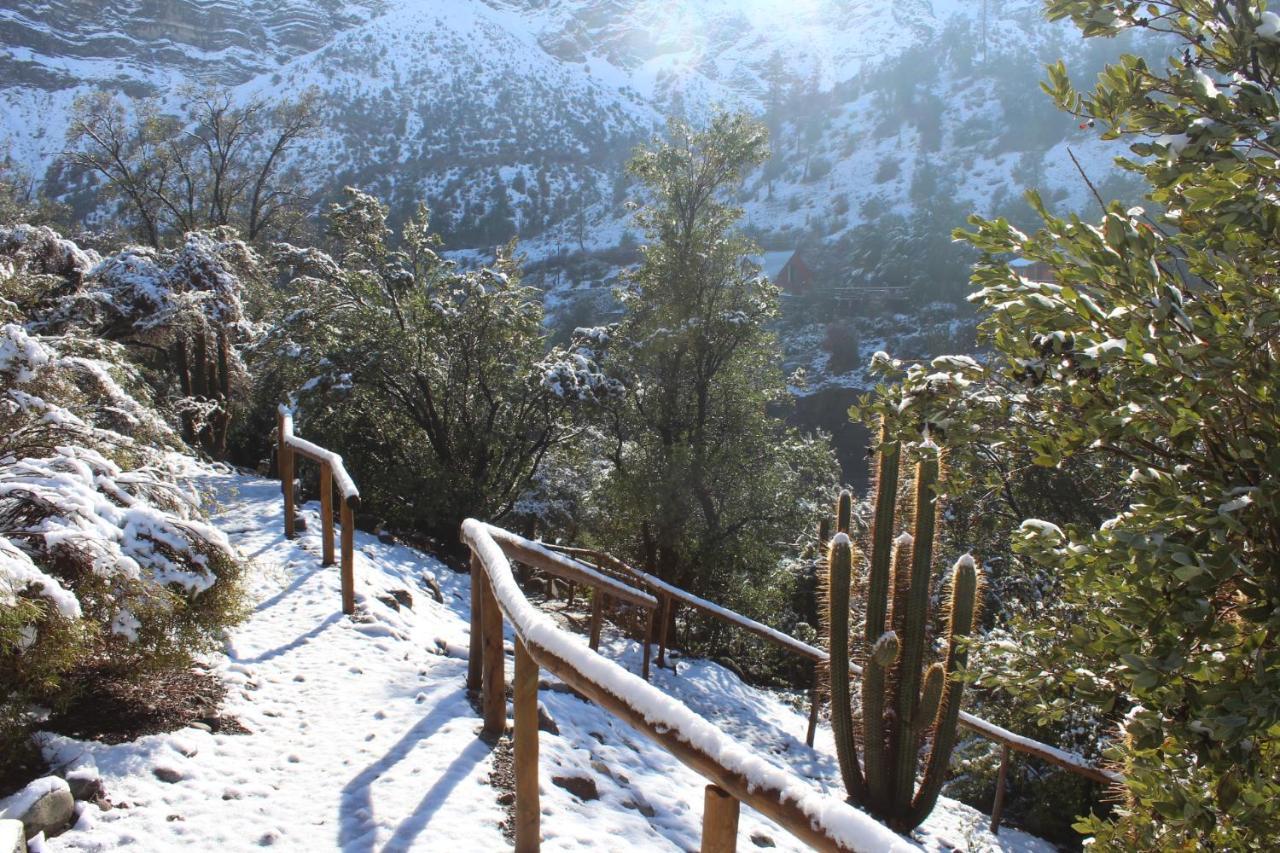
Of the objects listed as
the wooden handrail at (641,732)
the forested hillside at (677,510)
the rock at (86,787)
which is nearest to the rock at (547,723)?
the forested hillside at (677,510)

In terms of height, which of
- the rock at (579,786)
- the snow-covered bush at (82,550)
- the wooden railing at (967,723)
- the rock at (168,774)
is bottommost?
the wooden railing at (967,723)

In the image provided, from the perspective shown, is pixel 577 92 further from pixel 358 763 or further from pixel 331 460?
pixel 358 763

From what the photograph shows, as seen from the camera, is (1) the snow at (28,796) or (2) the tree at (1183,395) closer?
(2) the tree at (1183,395)

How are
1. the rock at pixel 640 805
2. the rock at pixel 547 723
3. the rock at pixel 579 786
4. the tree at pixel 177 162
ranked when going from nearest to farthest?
the rock at pixel 579 786 < the rock at pixel 640 805 < the rock at pixel 547 723 < the tree at pixel 177 162

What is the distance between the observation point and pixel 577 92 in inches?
4793

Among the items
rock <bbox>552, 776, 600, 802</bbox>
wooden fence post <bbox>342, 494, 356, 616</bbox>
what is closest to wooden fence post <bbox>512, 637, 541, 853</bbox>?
rock <bbox>552, 776, 600, 802</bbox>

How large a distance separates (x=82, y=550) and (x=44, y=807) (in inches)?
33.8

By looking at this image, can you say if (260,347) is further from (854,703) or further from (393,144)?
(393,144)

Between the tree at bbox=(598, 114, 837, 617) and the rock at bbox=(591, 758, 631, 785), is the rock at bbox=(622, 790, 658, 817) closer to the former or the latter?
the rock at bbox=(591, 758, 631, 785)

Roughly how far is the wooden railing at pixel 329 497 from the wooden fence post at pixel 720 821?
3818 millimetres

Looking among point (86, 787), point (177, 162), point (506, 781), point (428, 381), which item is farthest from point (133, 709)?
point (177, 162)

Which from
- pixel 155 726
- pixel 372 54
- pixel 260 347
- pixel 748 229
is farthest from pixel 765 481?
pixel 372 54

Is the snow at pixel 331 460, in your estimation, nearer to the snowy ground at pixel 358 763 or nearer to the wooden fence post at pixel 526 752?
the snowy ground at pixel 358 763

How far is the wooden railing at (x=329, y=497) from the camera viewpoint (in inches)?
198
